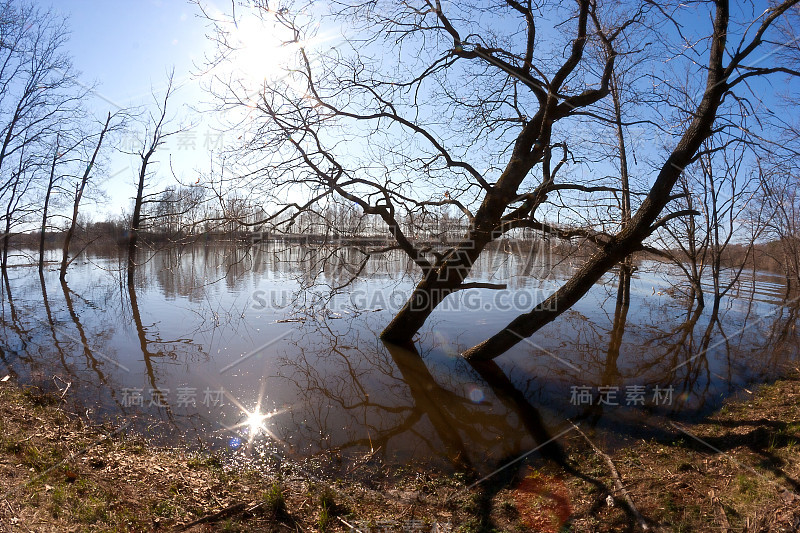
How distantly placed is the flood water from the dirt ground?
0.51 meters

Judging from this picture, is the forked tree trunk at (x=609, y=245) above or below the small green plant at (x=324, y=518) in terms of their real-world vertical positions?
above

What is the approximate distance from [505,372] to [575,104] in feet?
15.3

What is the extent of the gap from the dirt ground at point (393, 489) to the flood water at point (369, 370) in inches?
19.9

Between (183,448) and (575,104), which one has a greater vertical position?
(575,104)

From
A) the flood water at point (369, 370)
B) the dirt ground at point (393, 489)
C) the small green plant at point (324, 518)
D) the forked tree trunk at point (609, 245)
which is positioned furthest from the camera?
the forked tree trunk at point (609, 245)

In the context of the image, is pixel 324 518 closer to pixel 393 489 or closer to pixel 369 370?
pixel 393 489

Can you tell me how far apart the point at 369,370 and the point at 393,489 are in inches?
140

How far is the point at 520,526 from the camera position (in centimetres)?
339

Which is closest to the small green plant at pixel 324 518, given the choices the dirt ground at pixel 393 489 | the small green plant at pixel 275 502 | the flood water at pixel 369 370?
the dirt ground at pixel 393 489

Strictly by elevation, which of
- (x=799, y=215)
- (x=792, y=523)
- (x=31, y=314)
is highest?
(x=799, y=215)

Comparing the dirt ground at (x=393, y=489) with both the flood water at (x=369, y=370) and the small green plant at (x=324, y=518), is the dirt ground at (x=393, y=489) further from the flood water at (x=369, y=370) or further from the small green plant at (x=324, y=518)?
the flood water at (x=369, y=370)

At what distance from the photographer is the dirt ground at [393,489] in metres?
3.11

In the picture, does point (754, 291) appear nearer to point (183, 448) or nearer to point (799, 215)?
→ point (799, 215)

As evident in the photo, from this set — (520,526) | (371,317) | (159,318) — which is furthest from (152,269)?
(520,526)
